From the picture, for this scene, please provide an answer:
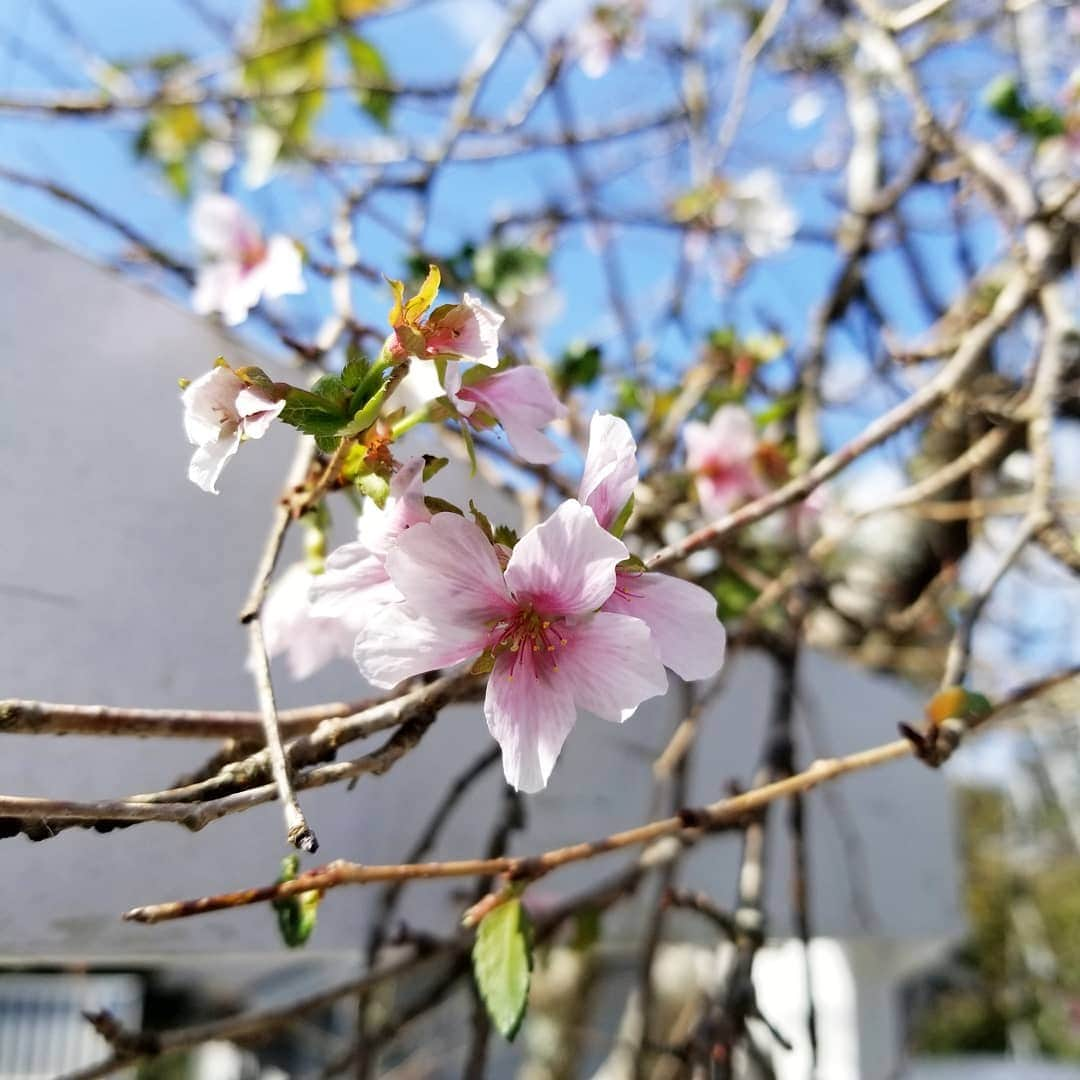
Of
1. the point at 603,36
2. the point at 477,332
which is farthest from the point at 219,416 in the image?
the point at 603,36

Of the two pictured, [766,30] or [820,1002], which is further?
[820,1002]

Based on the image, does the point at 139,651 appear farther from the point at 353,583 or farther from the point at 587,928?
the point at 587,928

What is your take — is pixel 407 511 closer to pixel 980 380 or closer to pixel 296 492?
pixel 296 492

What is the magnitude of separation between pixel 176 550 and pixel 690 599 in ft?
1.43

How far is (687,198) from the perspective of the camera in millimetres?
1737

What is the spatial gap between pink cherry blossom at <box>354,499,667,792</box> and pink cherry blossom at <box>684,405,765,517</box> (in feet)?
1.88

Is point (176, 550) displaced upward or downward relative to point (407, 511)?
upward

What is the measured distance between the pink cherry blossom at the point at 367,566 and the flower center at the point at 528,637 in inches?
2.0

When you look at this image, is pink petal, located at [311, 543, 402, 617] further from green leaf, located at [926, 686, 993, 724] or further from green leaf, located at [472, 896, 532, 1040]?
green leaf, located at [926, 686, 993, 724]

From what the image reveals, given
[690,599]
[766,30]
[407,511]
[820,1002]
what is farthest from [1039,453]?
[820,1002]

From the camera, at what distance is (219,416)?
44cm

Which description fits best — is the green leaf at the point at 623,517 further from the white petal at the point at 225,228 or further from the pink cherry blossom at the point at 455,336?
the white petal at the point at 225,228

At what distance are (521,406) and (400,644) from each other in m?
0.15

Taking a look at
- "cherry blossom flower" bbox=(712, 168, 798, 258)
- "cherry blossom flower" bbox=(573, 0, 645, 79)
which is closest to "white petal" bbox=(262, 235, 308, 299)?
"cherry blossom flower" bbox=(712, 168, 798, 258)
